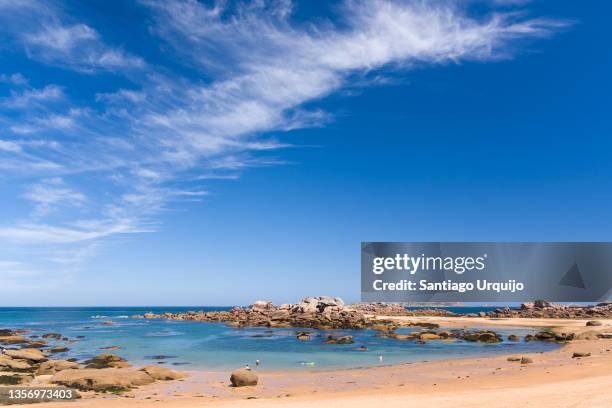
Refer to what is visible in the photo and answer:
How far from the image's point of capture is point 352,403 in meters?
18.4

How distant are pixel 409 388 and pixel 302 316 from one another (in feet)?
225

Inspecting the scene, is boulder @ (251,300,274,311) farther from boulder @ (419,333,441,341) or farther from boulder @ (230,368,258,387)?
boulder @ (230,368,258,387)

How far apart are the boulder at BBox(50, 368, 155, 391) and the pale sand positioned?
3.17 feet

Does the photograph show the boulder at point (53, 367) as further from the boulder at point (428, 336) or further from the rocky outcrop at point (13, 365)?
the boulder at point (428, 336)

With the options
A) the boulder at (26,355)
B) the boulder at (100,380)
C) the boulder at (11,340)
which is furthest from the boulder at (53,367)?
the boulder at (11,340)

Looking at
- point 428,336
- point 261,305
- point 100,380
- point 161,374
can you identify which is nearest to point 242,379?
point 161,374

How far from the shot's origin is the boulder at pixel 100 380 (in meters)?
22.3

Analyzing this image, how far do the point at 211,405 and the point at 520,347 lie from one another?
35167 mm

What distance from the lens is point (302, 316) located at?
89.9 metres

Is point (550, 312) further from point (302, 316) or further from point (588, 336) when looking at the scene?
point (588, 336)

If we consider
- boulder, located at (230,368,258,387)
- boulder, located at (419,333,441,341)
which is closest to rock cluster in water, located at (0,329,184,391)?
boulder, located at (230,368,258,387)

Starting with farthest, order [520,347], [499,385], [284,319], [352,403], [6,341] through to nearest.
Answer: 1. [284,319]
2. [6,341]
3. [520,347]
4. [499,385]
5. [352,403]

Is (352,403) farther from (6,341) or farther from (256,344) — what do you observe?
(6,341)

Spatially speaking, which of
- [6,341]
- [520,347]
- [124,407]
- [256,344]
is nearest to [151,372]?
[124,407]
